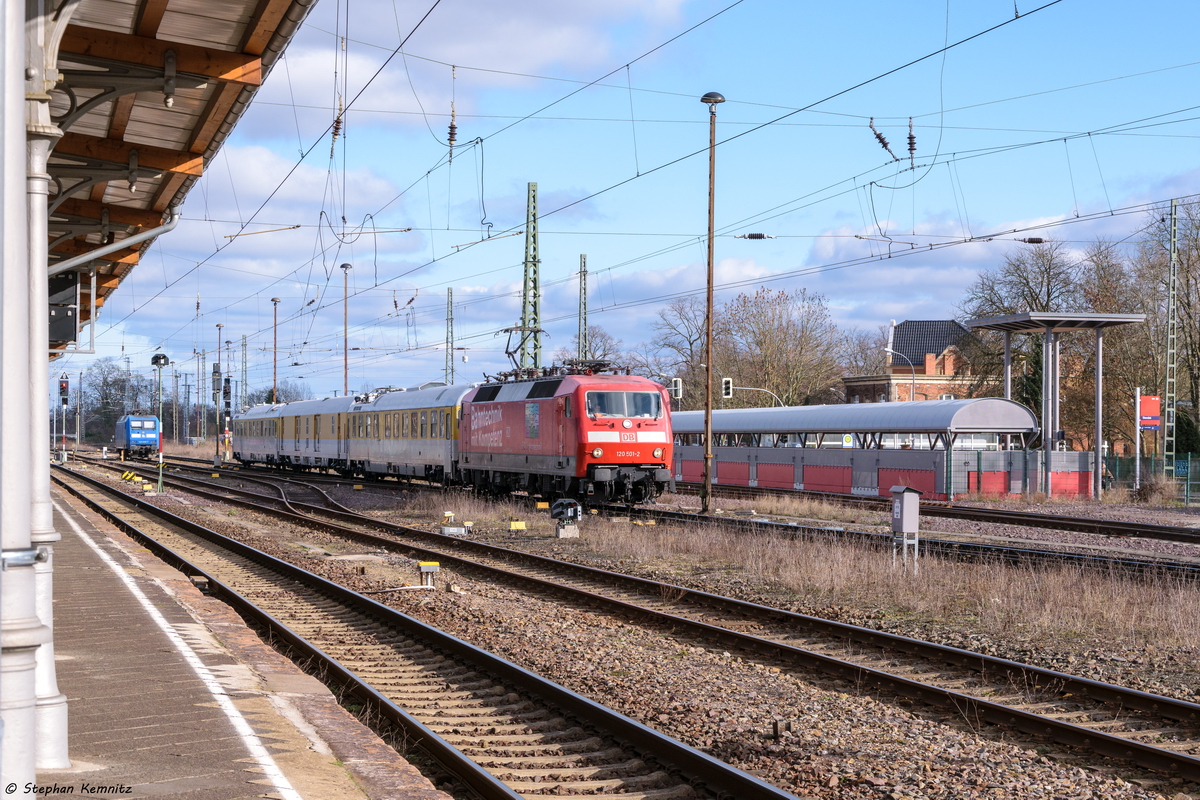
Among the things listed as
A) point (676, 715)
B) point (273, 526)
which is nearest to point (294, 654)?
point (676, 715)

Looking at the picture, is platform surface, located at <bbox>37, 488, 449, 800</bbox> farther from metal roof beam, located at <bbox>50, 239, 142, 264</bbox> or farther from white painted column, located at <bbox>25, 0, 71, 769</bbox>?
metal roof beam, located at <bbox>50, 239, 142, 264</bbox>

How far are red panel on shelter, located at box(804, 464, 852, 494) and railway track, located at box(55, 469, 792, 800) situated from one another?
81.7 ft

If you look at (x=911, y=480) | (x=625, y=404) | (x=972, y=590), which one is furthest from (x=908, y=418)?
(x=972, y=590)

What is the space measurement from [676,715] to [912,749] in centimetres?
175

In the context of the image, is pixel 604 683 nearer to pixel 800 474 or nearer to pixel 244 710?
pixel 244 710

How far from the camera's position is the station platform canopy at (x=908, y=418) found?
3406cm

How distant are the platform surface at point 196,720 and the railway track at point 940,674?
14.1 ft

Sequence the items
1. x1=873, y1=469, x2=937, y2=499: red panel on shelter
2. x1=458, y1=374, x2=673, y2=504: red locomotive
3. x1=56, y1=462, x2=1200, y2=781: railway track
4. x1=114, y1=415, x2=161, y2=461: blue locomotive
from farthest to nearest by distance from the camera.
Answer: x1=114, y1=415, x2=161, y2=461: blue locomotive, x1=873, y1=469, x2=937, y2=499: red panel on shelter, x1=458, y1=374, x2=673, y2=504: red locomotive, x1=56, y1=462, x2=1200, y2=781: railway track

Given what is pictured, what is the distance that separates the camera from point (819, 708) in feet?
28.3

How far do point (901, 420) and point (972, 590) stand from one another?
2221cm

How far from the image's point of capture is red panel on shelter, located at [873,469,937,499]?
112 feet

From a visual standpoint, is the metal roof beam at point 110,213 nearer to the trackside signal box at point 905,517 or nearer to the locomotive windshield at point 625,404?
the locomotive windshield at point 625,404

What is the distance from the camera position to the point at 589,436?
25.8 metres

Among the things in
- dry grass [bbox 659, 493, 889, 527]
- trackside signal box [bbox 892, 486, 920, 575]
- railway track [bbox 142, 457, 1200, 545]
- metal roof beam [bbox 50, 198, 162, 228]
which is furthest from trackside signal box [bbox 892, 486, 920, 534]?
metal roof beam [bbox 50, 198, 162, 228]
